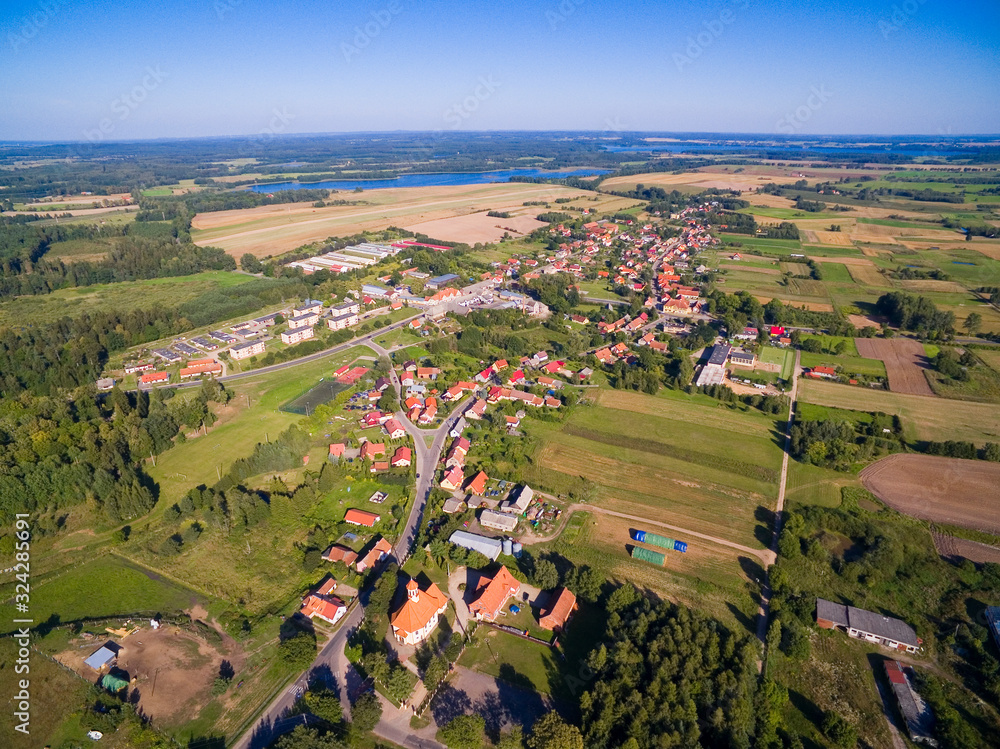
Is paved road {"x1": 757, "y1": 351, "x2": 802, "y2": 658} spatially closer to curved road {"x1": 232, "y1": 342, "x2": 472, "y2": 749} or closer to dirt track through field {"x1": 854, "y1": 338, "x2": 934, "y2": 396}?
dirt track through field {"x1": 854, "y1": 338, "x2": 934, "y2": 396}

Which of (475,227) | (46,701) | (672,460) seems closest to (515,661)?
(672,460)

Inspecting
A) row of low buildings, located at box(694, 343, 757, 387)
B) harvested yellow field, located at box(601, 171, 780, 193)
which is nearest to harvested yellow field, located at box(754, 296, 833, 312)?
row of low buildings, located at box(694, 343, 757, 387)

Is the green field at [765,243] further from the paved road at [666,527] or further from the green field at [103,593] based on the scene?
the green field at [103,593]

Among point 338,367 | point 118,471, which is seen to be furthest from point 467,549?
point 338,367

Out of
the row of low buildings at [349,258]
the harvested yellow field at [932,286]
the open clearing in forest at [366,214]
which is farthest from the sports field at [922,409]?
the open clearing in forest at [366,214]

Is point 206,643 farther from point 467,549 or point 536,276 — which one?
point 536,276

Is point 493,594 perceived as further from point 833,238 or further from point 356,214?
point 356,214
